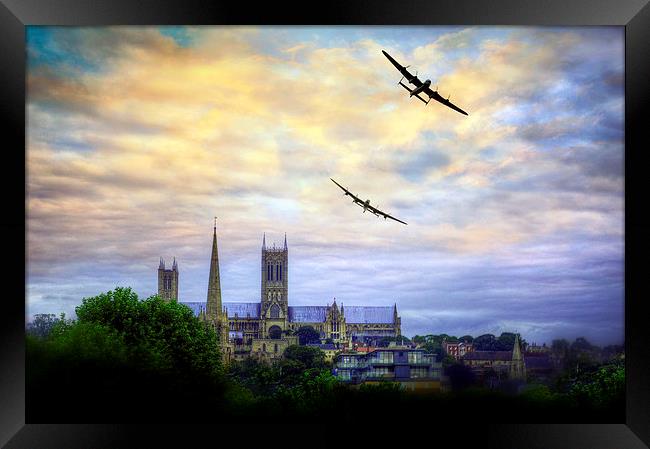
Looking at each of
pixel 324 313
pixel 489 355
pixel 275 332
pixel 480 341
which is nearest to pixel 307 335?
pixel 324 313

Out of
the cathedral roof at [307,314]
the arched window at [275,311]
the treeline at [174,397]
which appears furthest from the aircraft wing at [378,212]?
the arched window at [275,311]

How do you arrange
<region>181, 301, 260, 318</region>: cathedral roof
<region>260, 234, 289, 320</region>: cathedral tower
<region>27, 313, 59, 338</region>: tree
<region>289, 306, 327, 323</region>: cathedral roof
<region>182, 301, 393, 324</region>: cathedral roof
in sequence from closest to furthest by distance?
1. <region>27, 313, 59, 338</region>: tree
2. <region>181, 301, 260, 318</region>: cathedral roof
3. <region>182, 301, 393, 324</region>: cathedral roof
4. <region>289, 306, 327, 323</region>: cathedral roof
5. <region>260, 234, 289, 320</region>: cathedral tower

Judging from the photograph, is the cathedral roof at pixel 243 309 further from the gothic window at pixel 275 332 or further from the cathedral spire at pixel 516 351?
the cathedral spire at pixel 516 351

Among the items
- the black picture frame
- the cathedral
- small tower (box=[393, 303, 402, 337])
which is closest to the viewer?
the black picture frame

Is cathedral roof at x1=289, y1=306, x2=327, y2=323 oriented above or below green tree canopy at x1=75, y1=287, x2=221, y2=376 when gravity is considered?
below

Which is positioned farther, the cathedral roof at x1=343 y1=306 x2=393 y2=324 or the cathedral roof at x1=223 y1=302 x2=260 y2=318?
the cathedral roof at x1=343 y1=306 x2=393 y2=324

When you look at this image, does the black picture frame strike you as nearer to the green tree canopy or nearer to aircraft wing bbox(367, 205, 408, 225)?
the green tree canopy

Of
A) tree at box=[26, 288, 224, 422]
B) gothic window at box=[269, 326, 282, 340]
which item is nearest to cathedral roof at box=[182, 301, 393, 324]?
gothic window at box=[269, 326, 282, 340]

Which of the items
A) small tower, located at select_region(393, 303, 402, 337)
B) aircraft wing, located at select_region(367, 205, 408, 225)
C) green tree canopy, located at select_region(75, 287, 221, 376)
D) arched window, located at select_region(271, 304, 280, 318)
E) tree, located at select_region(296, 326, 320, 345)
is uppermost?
aircraft wing, located at select_region(367, 205, 408, 225)
